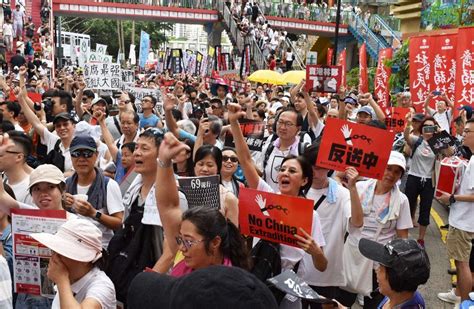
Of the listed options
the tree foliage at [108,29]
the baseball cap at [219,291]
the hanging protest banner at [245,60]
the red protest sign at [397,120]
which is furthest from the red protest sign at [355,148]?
the tree foliage at [108,29]

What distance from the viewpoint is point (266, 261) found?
10.3ft

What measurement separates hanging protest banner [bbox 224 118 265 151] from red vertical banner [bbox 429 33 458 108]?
6034 mm

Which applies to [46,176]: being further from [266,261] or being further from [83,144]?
[266,261]

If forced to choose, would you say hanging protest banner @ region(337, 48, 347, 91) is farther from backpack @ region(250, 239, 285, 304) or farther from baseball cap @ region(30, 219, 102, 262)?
baseball cap @ region(30, 219, 102, 262)

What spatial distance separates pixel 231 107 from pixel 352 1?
39.9 m

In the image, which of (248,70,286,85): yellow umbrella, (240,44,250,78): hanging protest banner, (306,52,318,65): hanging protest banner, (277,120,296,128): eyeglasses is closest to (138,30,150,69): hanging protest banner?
(240,44,250,78): hanging protest banner

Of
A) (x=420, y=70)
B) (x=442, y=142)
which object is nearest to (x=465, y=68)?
(x=420, y=70)

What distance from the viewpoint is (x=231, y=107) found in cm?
419

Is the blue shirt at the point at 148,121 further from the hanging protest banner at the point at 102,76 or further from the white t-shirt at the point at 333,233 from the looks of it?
the white t-shirt at the point at 333,233

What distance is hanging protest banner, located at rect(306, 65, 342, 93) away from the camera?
8688mm

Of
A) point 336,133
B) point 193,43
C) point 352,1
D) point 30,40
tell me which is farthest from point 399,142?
point 193,43

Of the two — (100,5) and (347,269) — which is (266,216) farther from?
(100,5)

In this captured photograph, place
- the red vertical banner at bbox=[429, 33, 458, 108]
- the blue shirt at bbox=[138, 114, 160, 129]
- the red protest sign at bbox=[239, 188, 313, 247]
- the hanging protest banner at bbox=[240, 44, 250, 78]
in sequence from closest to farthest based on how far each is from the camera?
the red protest sign at bbox=[239, 188, 313, 247], the blue shirt at bbox=[138, 114, 160, 129], the red vertical banner at bbox=[429, 33, 458, 108], the hanging protest banner at bbox=[240, 44, 250, 78]

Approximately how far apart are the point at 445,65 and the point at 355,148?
7.96m
